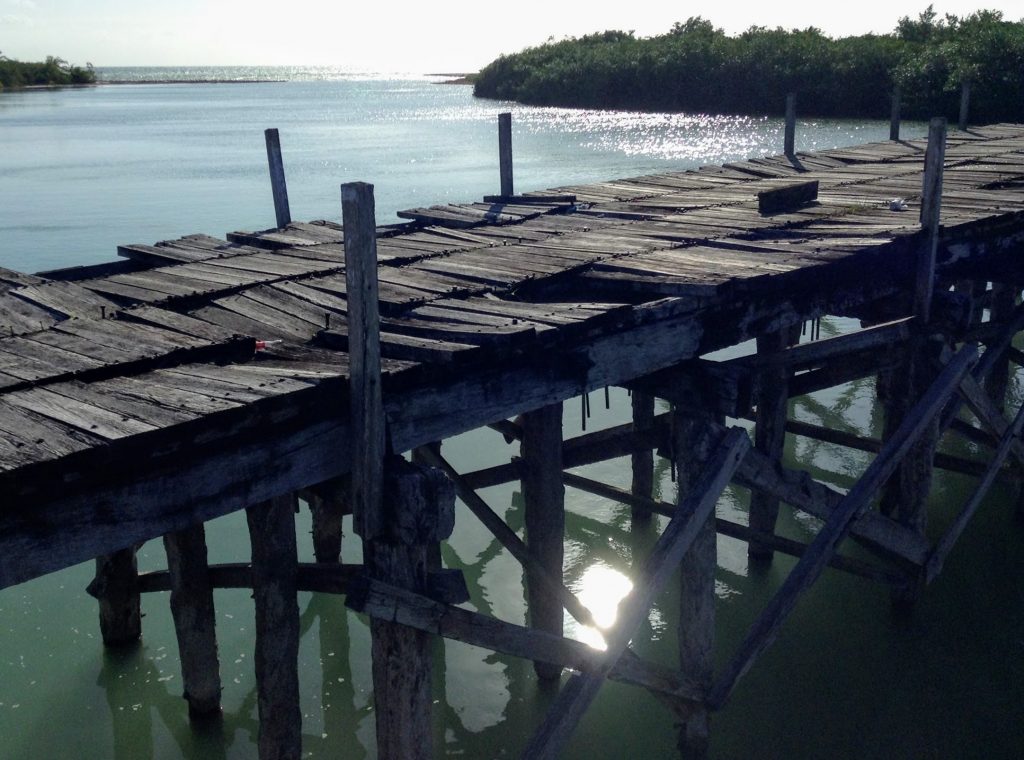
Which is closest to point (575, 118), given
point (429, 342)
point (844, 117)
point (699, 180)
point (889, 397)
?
point (844, 117)

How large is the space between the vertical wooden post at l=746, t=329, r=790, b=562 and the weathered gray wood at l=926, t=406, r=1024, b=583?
Answer: 1.19 m

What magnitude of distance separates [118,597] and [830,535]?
4613 millimetres

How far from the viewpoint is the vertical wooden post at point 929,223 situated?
6160mm

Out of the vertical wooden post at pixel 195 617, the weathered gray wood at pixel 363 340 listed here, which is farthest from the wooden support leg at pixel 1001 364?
the weathered gray wood at pixel 363 340

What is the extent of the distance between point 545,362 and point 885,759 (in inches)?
131

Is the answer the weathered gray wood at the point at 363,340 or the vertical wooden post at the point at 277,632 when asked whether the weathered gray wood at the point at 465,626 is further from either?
the vertical wooden post at the point at 277,632

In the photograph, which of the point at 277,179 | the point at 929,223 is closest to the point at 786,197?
the point at 929,223

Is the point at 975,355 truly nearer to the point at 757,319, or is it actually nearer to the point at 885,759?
the point at 757,319

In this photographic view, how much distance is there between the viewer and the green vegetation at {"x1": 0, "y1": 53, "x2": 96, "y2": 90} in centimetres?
8562

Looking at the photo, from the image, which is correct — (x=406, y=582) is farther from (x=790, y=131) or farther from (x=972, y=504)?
(x=790, y=131)

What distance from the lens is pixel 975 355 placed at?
19.4 ft

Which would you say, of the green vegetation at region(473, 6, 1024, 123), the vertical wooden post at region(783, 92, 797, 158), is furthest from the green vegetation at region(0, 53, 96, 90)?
the vertical wooden post at region(783, 92, 797, 158)

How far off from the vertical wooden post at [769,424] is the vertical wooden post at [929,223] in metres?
1.10

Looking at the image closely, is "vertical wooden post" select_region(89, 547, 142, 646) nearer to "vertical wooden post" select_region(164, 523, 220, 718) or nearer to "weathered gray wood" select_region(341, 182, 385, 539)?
"vertical wooden post" select_region(164, 523, 220, 718)
